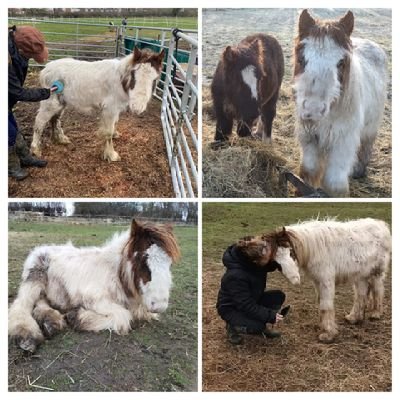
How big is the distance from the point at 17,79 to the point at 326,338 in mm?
2705

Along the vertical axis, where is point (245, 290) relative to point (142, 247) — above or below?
below

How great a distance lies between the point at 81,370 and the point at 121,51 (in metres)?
2.52

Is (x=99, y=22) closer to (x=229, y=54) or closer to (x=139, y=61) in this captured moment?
(x=139, y=61)

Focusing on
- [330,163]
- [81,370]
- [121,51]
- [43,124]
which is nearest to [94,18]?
[121,51]

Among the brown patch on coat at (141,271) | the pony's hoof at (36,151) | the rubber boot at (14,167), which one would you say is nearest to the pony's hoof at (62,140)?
the pony's hoof at (36,151)

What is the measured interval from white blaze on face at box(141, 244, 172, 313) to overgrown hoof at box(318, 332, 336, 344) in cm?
108

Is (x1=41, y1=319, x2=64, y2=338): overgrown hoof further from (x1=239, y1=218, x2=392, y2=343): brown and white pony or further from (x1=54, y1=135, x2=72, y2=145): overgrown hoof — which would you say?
(x1=54, y1=135, x2=72, y2=145): overgrown hoof

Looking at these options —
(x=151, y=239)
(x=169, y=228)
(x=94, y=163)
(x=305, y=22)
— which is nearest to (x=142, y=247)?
(x=151, y=239)

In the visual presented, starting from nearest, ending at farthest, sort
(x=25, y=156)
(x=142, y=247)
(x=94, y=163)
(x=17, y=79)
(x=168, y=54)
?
(x=142, y=247) < (x=17, y=79) < (x=25, y=156) < (x=94, y=163) < (x=168, y=54)

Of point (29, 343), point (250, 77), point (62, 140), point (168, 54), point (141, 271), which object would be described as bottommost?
point (29, 343)

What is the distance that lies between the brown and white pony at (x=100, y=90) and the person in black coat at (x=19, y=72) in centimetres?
26

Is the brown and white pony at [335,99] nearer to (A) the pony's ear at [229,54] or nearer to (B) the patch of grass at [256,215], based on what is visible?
(B) the patch of grass at [256,215]

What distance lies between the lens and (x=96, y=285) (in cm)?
260

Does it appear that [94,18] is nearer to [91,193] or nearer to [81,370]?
[91,193]
